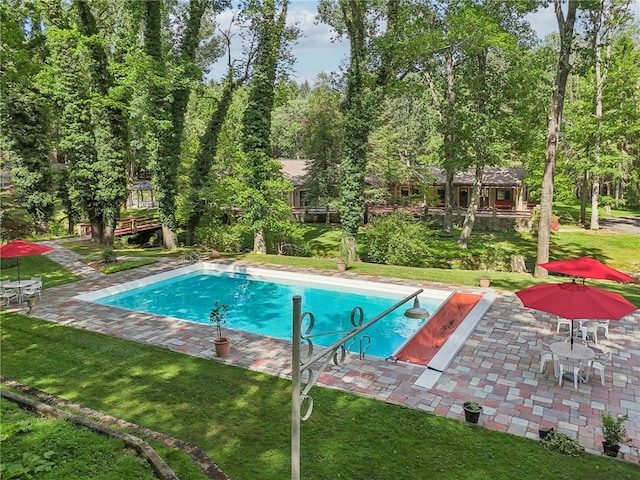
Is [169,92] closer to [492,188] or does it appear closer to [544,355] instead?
[544,355]

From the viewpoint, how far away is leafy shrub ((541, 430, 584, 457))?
255 inches

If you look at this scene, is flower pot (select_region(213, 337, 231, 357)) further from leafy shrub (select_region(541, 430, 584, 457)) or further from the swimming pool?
leafy shrub (select_region(541, 430, 584, 457))

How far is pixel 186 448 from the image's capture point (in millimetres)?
6328

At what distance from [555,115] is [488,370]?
12.1 meters

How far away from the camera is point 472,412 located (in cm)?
720

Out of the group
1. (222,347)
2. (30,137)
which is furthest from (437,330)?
(30,137)

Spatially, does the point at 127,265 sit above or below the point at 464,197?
below

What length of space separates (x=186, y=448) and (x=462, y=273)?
1456cm

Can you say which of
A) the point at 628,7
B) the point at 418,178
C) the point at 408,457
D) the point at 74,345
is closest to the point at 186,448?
the point at 408,457

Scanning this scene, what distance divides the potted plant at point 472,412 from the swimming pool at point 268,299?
4830 mm

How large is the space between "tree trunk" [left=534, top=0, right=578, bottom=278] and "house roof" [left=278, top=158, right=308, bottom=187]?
22847 millimetres

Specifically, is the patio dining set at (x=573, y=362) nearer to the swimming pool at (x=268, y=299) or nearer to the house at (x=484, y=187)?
the swimming pool at (x=268, y=299)

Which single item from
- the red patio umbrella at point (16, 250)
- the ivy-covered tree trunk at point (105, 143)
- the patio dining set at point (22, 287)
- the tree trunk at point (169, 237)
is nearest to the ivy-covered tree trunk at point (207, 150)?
the tree trunk at point (169, 237)

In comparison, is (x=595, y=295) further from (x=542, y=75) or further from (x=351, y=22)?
(x=542, y=75)
